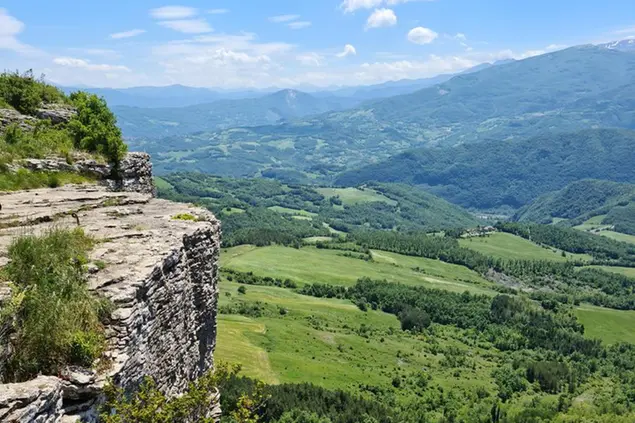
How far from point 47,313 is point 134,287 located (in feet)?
8.92

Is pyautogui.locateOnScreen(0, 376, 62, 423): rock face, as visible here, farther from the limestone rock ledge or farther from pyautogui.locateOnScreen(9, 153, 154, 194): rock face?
pyautogui.locateOnScreen(9, 153, 154, 194): rock face

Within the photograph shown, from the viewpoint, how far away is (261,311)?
552 ft

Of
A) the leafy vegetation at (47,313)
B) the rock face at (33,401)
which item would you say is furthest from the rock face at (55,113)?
the rock face at (33,401)

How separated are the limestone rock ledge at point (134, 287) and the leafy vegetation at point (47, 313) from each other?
0.55 metres

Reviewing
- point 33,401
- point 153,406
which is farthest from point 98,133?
point 33,401

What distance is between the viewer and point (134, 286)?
53.5 ft

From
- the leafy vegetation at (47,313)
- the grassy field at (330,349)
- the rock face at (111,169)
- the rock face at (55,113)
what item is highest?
the rock face at (55,113)

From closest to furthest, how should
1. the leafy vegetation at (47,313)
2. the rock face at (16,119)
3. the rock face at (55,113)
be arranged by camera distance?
the leafy vegetation at (47,313) < the rock face at (16,119) < the rock face at (55,113)

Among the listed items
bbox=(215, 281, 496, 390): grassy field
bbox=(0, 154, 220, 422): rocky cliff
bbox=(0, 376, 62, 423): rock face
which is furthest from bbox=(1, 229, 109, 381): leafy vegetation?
bbox=(215, 281, 496, 390): grassy field

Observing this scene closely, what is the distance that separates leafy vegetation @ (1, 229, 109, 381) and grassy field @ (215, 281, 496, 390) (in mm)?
87599

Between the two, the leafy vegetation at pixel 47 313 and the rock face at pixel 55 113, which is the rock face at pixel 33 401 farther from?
the rock face at pixel 55 113

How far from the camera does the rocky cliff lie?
520 inches

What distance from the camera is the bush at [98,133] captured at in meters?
37.0

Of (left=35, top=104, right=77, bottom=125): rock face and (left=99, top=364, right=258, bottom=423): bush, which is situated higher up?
(left=35, top=104, right=77, bottom=125): rock face
